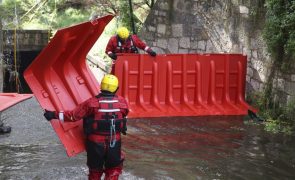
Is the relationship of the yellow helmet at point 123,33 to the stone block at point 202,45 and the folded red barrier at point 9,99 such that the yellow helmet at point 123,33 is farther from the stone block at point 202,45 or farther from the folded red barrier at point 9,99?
the stone block at point 202,45

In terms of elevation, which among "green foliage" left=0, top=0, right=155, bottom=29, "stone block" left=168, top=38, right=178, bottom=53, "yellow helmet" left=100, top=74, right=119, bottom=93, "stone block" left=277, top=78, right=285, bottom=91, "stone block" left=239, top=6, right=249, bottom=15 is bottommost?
"stone block" left=277, top=78, right=285, bottom=91

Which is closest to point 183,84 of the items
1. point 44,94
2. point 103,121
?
point 44,94

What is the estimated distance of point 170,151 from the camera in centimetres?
765

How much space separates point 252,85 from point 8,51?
12.6 metres

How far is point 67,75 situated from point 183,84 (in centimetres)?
365

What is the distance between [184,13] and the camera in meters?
13.6

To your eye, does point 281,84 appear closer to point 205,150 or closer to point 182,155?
point 205,150

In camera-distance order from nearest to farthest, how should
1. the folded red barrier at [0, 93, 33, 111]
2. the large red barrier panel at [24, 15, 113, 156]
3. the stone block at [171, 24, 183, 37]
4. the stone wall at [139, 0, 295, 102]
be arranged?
the large red barrier panel at [24, 15, 113, 156], the folded red barrier at [0, 93, 33, 111], the stone wall at [139, 0, 295, 102], the stone block at [171, 24, 183, 37]

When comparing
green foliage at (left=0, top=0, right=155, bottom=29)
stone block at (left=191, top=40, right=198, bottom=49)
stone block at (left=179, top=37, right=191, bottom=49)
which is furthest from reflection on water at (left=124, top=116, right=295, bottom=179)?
green foliage at (left=0, top=0, right=155, bottom=29)

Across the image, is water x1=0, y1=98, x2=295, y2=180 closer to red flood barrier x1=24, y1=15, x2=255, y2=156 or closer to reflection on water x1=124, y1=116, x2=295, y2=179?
reflection on water x1=124, y1=116, x2=295, y2=179

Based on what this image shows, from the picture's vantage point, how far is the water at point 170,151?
21.8ft

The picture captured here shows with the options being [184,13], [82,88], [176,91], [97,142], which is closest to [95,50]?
[184,13]

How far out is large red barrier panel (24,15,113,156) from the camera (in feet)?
20.3

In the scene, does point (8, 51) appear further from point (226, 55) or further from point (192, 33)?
point (226, 55)
